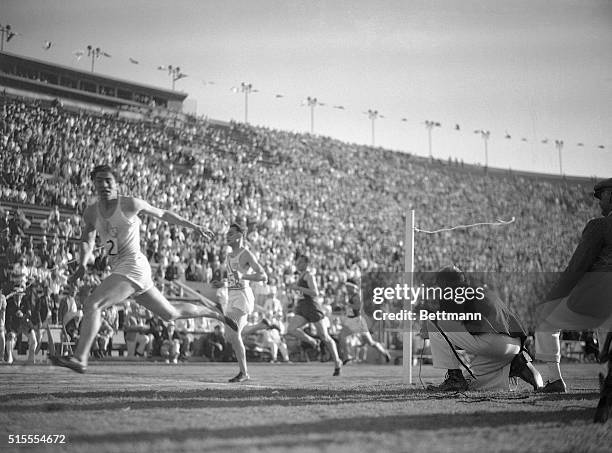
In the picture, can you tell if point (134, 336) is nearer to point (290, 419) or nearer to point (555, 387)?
point (555, 387)

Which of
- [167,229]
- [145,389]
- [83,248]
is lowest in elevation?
[145,389]

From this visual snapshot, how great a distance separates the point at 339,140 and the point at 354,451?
51.4 m

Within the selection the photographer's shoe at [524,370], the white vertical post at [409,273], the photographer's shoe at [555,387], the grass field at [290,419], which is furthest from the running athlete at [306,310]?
the photographer's shoe at [555,387]

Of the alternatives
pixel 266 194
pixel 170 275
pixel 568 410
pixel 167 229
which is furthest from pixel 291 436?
pixel 266 194

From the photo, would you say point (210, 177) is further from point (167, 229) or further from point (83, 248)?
point (83, 248)

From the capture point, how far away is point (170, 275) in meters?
21.5

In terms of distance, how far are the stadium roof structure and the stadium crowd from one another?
2.27ft

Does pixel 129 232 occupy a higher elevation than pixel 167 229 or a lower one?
lower

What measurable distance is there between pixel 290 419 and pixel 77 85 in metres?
23.1

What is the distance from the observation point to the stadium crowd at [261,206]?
18.8 meters

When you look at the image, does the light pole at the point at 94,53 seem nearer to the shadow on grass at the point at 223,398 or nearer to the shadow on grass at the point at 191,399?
the shadow on grass at the point at 223,398

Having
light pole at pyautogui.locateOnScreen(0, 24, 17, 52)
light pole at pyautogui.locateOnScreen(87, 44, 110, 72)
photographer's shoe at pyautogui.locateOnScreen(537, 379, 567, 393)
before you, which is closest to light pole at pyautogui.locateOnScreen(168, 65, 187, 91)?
light pole at pyautogui.locateOnScreen(87, 44, 110, 72)

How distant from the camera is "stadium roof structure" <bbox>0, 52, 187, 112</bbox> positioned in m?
17.3

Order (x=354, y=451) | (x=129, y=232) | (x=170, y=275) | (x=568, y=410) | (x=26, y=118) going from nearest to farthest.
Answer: (x=354, y=451) → (x=568, y=410) → (x=129, y=232) → (x=26, y=118) → (x=170, y=275)
